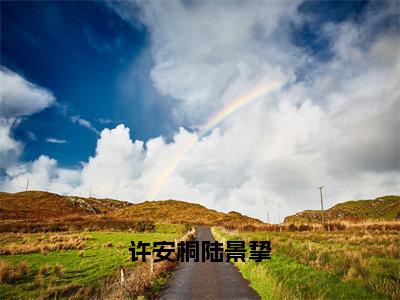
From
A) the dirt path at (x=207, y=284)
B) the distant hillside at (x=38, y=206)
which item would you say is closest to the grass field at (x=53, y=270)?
the dirt path at (x=207, y=284)

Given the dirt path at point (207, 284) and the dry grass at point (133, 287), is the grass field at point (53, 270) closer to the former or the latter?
the dry grass at point (133, 287)

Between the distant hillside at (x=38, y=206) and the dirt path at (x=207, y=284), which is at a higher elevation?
the distant hillside at (x=38, y=206)

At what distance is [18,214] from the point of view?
10544cm

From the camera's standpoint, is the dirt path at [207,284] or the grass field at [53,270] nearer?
the dirt path at [207,284]

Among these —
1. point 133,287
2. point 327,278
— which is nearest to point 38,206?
point 133,287

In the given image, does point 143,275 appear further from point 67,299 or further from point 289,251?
point 289,251

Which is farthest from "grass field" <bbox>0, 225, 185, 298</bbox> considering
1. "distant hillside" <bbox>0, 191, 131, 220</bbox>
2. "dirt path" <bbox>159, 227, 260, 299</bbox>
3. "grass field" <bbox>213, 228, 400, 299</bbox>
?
"distant hillside" <bbox>0, 191, 131, 220</bbox>

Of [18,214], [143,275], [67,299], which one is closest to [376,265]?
[143,275]

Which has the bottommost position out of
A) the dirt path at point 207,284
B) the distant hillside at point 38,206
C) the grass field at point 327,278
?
the dirt path at point 207,284

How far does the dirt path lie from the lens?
17.5m

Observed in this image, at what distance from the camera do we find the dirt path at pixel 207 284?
17.5m

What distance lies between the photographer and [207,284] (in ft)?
65.9

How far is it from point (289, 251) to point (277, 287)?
13559 millimetres

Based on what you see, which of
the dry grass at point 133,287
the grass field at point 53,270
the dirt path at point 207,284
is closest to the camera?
the dry grass at point 133,287
